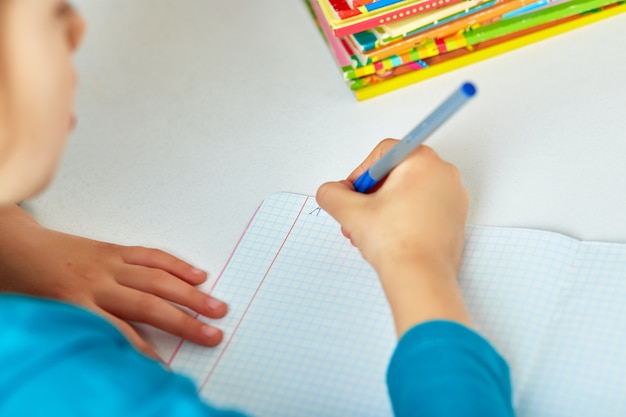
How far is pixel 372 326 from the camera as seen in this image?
0.58 metres

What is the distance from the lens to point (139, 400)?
0.44 metres

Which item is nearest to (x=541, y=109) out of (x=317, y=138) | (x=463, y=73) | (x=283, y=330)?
(x=463, y=73)

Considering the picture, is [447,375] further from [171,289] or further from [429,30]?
[429,30]

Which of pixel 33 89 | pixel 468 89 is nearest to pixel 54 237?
pixel 33 89

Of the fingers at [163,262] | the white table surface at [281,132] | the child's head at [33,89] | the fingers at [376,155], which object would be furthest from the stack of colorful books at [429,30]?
the child's head at [33,89]

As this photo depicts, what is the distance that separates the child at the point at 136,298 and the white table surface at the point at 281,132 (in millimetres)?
81

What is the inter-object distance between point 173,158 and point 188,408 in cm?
37

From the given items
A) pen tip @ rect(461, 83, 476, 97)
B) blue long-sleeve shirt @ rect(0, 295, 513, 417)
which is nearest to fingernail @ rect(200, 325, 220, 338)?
blue long-sleeve shirt @ rect(0, 295, 513, 417)

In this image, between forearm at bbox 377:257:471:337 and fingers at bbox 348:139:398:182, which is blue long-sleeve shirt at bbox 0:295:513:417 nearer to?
forearm at bbox 377:257:471:337

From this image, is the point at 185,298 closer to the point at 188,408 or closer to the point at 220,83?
the point at 188,408

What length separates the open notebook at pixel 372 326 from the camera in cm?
53

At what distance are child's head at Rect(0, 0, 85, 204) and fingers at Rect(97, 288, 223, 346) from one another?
0.67 feet

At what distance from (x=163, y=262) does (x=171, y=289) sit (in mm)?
33

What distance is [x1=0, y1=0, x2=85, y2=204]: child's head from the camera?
0.39 meters
